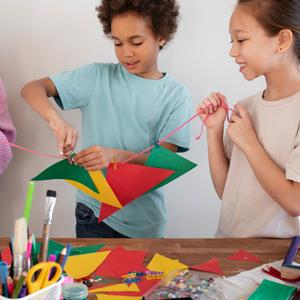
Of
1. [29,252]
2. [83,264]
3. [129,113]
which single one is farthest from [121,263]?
[129,113]

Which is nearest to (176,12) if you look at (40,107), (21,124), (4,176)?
(40,107)

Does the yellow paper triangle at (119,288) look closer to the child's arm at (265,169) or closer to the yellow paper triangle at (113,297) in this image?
the yellow paper triangle at (113,297)

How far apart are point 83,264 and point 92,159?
0.32m

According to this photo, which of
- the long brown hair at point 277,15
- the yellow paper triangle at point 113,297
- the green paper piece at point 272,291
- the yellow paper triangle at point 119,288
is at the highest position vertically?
the long brown hair at point 277,15

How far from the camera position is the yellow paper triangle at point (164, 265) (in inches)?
31.5

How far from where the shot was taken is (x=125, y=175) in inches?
42.8

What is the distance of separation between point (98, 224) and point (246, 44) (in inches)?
23.1

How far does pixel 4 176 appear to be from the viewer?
1485 millimetres

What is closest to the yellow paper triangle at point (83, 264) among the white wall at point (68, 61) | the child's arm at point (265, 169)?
the child's arm at point (265, 169)

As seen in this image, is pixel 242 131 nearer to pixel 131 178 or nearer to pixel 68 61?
pixel 131 178

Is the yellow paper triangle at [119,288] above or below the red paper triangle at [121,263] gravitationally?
A: below

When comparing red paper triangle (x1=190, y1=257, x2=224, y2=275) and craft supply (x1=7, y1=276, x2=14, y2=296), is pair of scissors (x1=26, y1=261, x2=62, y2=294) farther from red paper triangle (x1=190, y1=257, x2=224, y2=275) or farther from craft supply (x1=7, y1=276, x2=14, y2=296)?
red paper triangle (x1=190, y1=257, x2=224, y2=275)

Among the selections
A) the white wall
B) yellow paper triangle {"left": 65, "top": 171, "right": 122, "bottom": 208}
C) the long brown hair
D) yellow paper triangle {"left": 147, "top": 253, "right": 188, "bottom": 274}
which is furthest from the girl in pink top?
the long brown hair

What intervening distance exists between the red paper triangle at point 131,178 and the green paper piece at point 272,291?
1.36 feet
